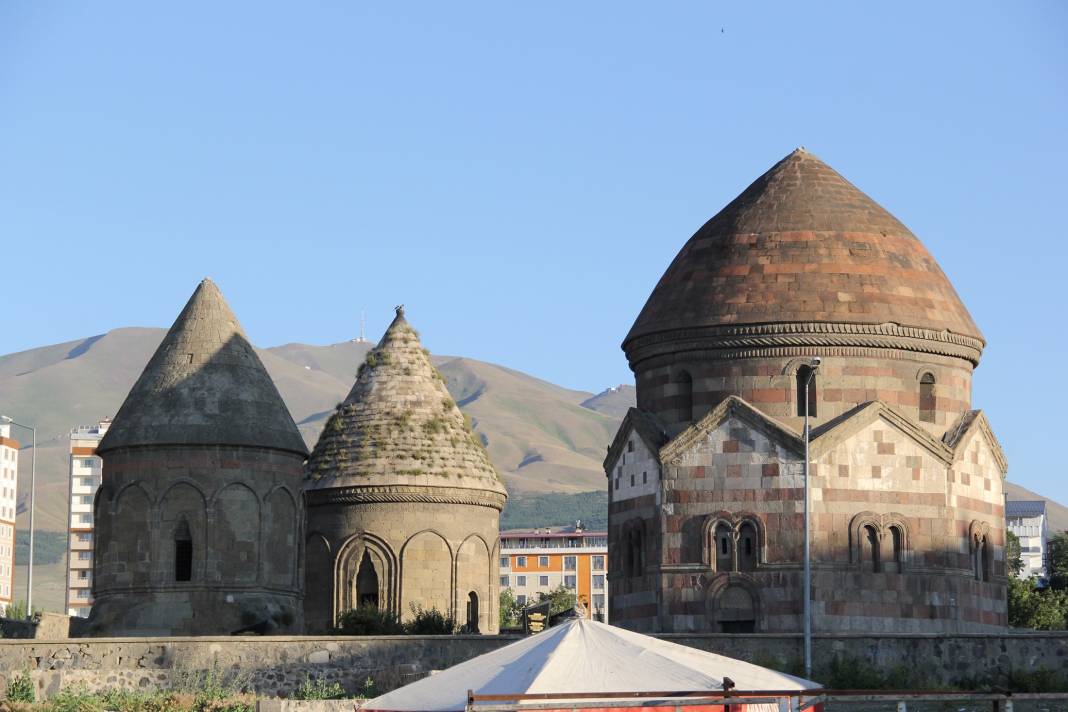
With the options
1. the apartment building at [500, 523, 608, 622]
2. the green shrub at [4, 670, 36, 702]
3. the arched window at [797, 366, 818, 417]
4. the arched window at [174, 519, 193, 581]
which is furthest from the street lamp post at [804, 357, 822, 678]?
the apartment building at [500, 523, 608, 622]

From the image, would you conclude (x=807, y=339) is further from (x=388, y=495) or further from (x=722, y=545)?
(x=388, y=495)

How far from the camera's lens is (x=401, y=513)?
181 ft

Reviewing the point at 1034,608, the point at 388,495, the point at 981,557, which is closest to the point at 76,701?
the point at 388,495

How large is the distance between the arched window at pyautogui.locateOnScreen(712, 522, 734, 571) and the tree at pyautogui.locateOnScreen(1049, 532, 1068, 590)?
4381cm

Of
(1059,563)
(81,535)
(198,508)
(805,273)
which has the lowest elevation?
(198,508)

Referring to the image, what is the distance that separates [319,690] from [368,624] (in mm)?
7277

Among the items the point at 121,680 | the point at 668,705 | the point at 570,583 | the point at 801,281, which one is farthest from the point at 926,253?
the point at 570,583

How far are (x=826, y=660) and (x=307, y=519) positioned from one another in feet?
56.5

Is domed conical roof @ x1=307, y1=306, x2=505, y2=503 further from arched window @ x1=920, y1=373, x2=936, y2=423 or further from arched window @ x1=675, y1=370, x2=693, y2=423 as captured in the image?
arched window @ x1=920, y1=373, x2=936, y2=423

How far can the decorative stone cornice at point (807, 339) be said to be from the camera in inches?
1961

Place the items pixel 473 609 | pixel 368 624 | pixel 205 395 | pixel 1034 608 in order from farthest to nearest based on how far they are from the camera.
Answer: pixel 1034 608 → pixel 473 609 → pixel 205 395 → pixel 368 624

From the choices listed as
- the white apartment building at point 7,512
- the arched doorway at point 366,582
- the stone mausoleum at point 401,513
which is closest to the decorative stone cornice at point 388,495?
the stone mausoleum at point 401,513

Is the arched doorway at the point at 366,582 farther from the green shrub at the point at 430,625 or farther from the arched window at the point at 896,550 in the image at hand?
the arched window at the point at 896,550

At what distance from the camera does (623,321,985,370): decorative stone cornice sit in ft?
163
